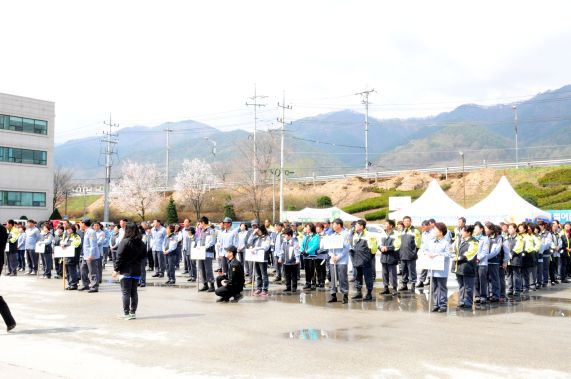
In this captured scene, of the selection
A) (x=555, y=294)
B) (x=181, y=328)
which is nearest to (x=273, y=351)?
(x=181, y=328)

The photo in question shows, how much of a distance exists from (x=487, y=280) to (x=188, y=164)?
71.0 metres

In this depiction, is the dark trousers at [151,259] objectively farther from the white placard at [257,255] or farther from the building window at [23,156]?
the building window at [23,156]

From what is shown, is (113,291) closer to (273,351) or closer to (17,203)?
(273,351)

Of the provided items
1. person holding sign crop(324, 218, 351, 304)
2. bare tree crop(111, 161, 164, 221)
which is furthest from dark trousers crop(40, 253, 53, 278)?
bare tree crop(111, 161, 164, 221)

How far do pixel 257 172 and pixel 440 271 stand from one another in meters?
56.9

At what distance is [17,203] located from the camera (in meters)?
61.6

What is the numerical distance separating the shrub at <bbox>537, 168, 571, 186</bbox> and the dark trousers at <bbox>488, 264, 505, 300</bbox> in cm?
3950

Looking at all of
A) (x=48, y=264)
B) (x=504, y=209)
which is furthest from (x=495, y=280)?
(x=48, y=264)

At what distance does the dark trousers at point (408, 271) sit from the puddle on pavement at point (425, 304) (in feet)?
2.27

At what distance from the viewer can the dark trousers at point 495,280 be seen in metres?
15.5

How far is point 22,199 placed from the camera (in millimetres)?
62188

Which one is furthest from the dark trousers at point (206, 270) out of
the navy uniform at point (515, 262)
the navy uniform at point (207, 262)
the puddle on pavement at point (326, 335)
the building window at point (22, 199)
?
the building window at point (22, 199)

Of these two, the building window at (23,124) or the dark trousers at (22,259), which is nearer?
the dark trousers at (22,259)

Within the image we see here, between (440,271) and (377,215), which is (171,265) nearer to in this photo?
(440,271)
